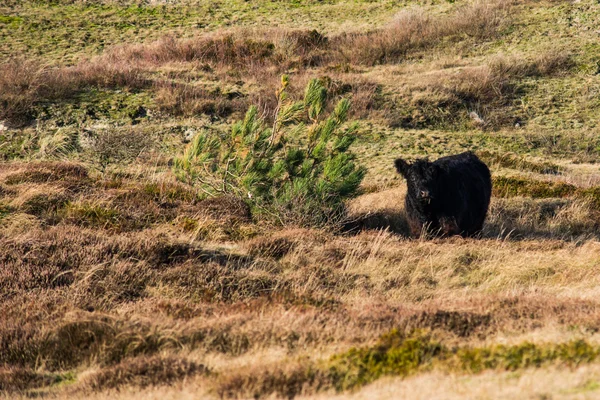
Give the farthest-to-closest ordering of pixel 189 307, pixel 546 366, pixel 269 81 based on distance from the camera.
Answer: pixel 269 81 < pixel 189 307 < pixel 546 366

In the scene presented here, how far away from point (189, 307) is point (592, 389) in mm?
4814

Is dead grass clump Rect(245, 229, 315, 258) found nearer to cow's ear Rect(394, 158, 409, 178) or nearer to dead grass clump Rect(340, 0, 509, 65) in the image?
cow's ear Rect(394, 158, 409, 178)

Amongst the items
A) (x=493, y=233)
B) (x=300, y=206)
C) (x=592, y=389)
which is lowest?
(x=493, y=233)

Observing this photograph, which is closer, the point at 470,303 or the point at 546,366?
the point at 546,366

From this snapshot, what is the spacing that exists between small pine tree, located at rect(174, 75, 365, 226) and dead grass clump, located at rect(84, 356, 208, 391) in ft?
19.5

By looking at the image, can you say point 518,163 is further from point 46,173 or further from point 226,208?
point 46,173

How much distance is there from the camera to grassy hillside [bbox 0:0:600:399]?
671 cm

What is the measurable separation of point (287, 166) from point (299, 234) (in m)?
2.06

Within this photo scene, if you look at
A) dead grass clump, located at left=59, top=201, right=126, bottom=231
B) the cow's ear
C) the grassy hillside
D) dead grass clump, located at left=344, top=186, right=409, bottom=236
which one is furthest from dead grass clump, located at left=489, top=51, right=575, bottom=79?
dead grass clump, located at left=59, top=201, right=126, bottom=231

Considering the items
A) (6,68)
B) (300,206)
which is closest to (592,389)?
(300,206)

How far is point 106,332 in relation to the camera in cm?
771

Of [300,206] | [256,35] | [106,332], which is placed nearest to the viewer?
[106,332]

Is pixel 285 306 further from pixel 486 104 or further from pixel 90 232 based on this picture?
pixel 486 104

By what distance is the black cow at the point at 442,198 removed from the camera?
12117 mm
